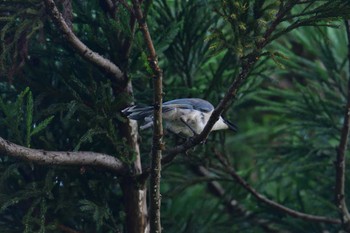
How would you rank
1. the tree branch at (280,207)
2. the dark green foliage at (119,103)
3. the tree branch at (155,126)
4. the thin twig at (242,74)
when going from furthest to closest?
the tree branch at (280,207) < the dark green foliage at (119,103) < the thin twig at (242,74) < the tree branch at (155,126)

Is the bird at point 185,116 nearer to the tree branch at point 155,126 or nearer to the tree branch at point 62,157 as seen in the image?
the tree branch at point 62,157

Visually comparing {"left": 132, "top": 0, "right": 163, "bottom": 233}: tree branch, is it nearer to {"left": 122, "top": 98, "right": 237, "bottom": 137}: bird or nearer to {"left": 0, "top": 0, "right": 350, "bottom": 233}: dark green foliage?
{"left": 0, "top": 0, "right": 350, "bottom": 233}: dark green foliage

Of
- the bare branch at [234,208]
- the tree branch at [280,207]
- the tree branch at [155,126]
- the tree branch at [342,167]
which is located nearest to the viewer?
the tree branch at [155,126]

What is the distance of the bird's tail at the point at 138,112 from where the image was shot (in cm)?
369

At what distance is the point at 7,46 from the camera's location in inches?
144

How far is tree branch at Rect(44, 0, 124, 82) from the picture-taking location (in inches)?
132

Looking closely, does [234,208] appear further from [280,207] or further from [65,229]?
[65,229]

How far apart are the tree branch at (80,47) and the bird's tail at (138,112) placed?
9.7 inches

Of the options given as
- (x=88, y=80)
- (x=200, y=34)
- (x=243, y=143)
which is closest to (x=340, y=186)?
(x=200, y=34)

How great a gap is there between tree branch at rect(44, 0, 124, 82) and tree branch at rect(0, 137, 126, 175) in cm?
44

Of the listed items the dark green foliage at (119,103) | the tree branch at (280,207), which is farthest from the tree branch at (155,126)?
the tree branch at (280,207)

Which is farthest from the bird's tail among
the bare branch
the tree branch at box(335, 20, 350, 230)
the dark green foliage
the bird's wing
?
Answer: the bare branch

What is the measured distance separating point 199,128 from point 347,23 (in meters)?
0.99

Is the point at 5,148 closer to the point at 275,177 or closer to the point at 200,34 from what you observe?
the point at 200,34
